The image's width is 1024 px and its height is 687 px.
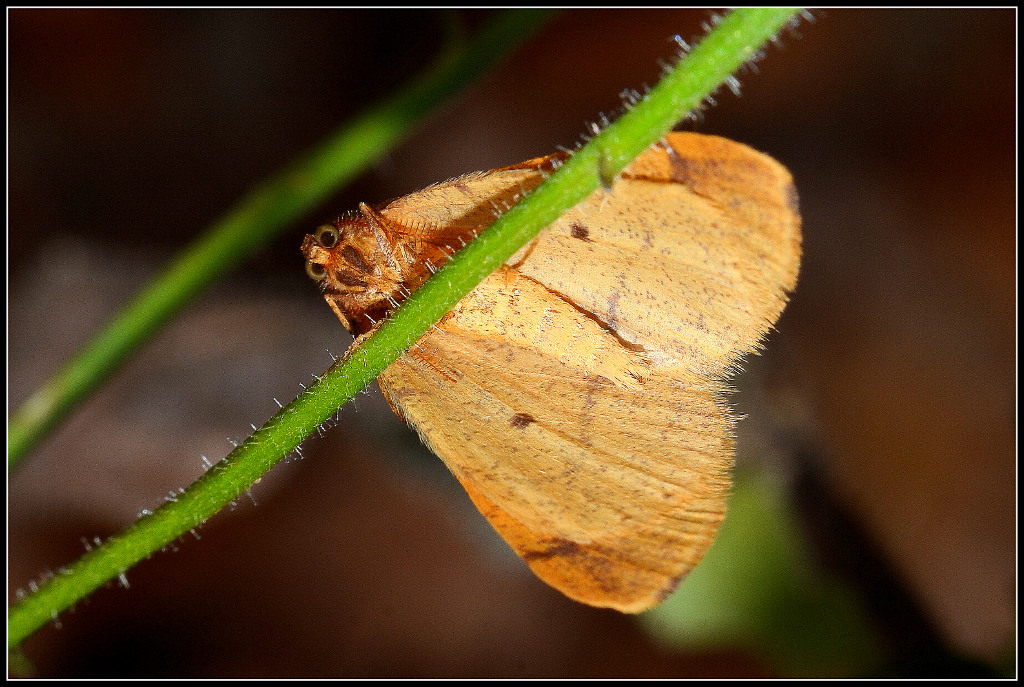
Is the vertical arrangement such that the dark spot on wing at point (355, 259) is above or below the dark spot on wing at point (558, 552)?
above

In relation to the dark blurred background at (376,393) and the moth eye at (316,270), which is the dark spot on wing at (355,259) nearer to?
the moth eye at (316,270)

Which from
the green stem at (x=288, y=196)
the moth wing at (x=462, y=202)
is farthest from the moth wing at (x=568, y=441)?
the green stem at (x=288, y=196)

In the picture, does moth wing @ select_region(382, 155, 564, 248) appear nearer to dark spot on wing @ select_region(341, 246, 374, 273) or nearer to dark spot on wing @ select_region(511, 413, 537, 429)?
dark spot on wing @ select_region(341, 246, 374, 273)

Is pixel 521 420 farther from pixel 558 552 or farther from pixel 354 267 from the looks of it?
pixel 354 267

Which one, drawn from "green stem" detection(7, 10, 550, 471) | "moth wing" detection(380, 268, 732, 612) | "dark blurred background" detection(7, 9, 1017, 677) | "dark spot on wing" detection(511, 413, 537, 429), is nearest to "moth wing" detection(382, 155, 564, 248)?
"moth wing" detection(380, 268, 732, 612)

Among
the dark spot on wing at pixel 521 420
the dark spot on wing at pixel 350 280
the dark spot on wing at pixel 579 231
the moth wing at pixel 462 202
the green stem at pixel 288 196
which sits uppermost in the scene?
the green stem at pixel 288 196

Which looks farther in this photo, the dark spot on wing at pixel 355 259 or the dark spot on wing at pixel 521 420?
the dark spot on wing at pixel 521 420

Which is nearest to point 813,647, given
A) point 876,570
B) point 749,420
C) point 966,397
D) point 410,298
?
point 876,570
